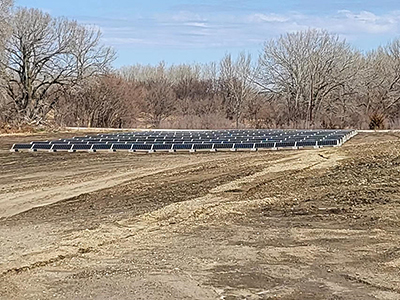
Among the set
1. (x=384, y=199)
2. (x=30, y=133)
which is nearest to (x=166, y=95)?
(x=30, y=133)

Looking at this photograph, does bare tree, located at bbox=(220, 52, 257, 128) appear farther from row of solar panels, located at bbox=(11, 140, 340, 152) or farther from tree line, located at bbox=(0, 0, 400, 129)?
row of solar panels, located at bbox=(11, 140, 340, 152)

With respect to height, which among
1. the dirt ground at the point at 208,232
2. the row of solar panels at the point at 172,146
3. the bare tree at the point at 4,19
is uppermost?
the bare tree at the point at 4,19

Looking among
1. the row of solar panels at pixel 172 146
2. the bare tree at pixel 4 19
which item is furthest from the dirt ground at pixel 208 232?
Answer: the bare tree at pixel 4 19

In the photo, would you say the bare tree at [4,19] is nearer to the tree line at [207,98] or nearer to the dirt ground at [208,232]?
the tree line at [207,98]

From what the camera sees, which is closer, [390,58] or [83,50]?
[83,50]

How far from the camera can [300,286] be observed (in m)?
6.17

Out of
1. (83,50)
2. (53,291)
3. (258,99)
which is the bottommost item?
(53,291)

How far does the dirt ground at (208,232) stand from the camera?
20.6 feet

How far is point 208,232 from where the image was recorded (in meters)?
8.93

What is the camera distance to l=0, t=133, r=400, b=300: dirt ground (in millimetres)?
6266

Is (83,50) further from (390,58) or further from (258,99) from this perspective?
(390,58)

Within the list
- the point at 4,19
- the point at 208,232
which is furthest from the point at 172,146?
the point at 4,19

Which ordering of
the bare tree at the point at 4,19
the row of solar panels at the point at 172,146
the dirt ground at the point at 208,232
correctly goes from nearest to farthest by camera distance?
the dirt ground at the point at 208,232 < the row of solar panels at the point at 172,146 < the bare tree at the point at 4,19

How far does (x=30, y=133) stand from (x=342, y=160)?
2670 cm
